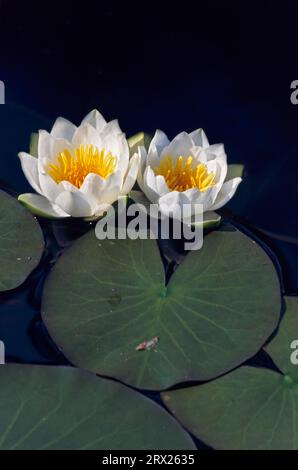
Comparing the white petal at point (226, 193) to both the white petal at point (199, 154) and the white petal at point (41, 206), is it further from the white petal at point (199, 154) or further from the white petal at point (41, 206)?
the white petal at point (41, 206)

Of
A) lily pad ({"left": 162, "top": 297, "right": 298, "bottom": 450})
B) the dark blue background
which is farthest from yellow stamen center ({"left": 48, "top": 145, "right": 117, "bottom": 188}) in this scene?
lily pad ({"left": 162, "top": 297, "right": 298, "bottom": 450})

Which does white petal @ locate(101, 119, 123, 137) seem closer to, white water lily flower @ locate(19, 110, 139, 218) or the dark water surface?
white water lily flower @ locate(19, 110, 139, 218)

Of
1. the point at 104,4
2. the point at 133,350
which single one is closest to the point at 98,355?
the point at 133,350

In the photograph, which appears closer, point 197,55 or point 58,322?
point 58,322

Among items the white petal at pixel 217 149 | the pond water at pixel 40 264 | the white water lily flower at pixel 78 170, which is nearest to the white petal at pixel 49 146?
the white water lily flower at pixel 78 170
